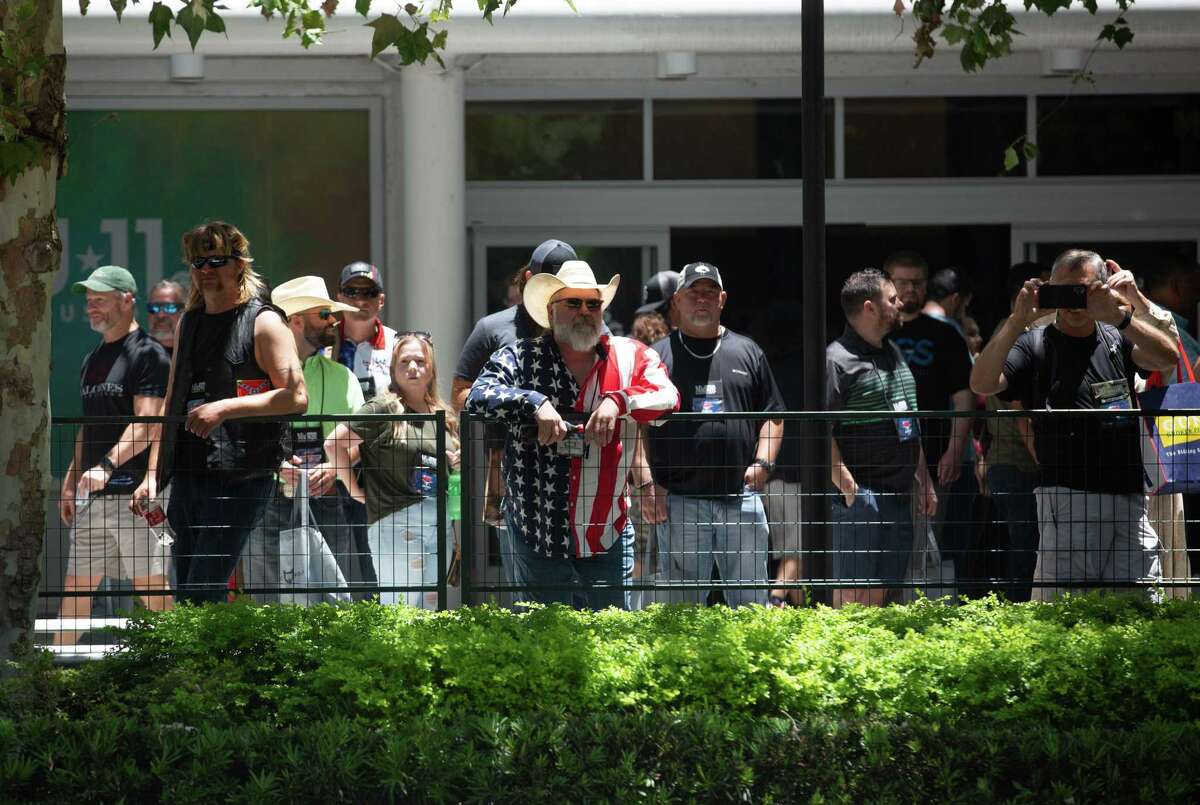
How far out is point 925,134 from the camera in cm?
1219

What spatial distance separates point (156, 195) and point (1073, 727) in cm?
890

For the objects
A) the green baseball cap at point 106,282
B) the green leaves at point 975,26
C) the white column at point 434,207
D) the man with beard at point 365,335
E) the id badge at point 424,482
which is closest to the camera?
the green leaves at point 975,26

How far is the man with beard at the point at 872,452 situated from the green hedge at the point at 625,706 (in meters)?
1.16

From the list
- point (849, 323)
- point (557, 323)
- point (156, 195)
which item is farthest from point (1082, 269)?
point (156, 195)

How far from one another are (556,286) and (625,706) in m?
2.73

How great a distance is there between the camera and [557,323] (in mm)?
6863

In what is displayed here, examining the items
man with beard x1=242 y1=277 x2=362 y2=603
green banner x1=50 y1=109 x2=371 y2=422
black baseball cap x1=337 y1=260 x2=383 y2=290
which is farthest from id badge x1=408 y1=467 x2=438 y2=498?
green banner x1=50 y1=109 x2=371 y2=422

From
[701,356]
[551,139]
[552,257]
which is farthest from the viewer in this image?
[551,139]

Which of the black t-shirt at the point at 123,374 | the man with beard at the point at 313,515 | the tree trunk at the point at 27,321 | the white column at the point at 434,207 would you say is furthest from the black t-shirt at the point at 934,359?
the tree trunk at the point at 27,321

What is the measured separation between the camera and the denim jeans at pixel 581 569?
652cm

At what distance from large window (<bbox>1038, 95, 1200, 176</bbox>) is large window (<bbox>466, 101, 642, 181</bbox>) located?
128 inches

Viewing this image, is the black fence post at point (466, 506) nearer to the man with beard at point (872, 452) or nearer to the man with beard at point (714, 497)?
the man with beard at point (714, 497)

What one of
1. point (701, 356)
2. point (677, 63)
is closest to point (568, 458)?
point (701, 356)

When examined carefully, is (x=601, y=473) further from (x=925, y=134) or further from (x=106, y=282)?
(x=925, y=134)
